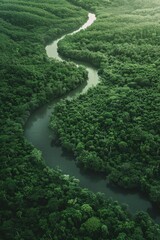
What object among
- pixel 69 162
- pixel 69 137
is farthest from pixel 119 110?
pixel 69 162

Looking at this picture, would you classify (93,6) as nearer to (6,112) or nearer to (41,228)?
(6,112)

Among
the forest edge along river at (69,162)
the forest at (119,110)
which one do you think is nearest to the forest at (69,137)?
the forest at (119,110)

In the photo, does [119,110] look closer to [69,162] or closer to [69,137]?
[69,137]

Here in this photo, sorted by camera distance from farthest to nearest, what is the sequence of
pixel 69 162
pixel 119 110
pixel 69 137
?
1. pixel 119 110
2. pixel 69 137
3. pixel 69 162

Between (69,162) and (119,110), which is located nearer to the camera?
(69,162)

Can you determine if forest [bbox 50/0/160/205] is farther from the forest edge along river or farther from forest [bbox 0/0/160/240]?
the forest edge along river

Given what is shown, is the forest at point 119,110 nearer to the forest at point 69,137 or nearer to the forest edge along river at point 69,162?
the forest at point 69,137
